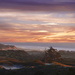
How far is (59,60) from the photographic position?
31984mm

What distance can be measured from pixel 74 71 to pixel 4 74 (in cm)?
542

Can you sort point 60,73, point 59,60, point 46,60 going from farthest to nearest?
point 59,60, point 46,60, point 60,73

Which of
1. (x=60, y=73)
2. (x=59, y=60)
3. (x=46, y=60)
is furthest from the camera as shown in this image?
(x=59, y=60)

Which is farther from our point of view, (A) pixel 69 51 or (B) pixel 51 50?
(A) pixel 69 51

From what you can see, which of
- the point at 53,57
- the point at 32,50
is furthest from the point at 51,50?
the point at 32,50

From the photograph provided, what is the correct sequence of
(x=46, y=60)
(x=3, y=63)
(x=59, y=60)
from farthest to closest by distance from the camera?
(x=59, y=60) < (x=46, y=60) < (x=3, y=63)

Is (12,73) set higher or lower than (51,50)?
lower

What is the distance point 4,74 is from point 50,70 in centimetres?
361

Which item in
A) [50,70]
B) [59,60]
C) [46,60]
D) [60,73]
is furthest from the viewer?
[59,60]

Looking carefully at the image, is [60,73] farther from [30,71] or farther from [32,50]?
[32,50]

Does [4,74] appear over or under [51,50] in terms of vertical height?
under

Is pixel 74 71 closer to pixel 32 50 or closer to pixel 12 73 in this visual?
pixel 12 73

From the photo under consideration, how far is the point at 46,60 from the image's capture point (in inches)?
1176

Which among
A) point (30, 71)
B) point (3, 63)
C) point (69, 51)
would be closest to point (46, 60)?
point (3, 63)
